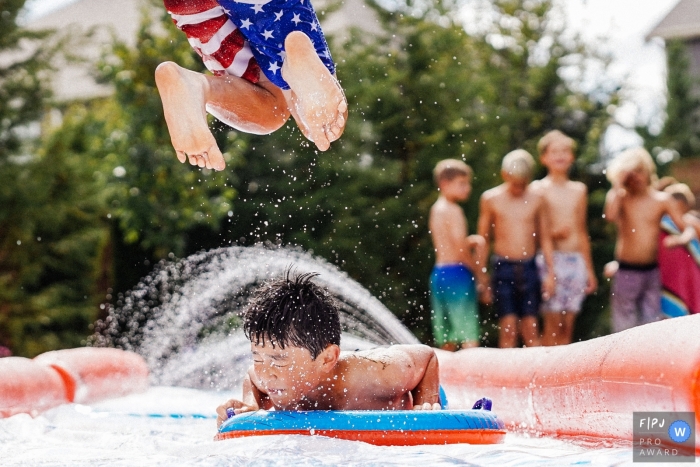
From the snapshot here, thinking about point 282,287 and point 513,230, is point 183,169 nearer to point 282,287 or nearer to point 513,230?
point 513,230

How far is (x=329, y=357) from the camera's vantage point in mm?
3039

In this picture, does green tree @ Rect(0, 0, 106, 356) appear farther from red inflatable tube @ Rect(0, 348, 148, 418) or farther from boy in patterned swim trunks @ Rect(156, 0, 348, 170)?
boy in patterned swim trunks @ Rect(156, 0, 348, 170)

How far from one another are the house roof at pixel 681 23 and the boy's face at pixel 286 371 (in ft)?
47.4

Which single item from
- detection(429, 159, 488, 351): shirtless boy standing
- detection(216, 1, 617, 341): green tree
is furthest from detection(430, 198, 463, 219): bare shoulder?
detection(216, 1, 617, 341): green tree

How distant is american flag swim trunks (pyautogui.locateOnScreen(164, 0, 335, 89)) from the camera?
3.27 meters

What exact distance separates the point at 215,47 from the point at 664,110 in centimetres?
1061

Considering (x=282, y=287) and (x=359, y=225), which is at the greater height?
(x=282, y=287)

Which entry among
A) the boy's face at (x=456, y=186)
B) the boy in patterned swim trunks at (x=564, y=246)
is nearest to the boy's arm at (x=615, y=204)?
the boy in patterned swim trunks at (x=564, y=246)

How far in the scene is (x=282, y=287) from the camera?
10.2ft

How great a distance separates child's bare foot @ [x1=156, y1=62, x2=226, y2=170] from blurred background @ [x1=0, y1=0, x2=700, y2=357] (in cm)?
392

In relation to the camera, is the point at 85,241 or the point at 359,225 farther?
the point at 359,225

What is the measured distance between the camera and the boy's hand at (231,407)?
3.21 metres

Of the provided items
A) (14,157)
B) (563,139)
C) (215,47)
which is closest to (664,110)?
(563,139)

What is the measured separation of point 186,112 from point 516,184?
347 centimetres
